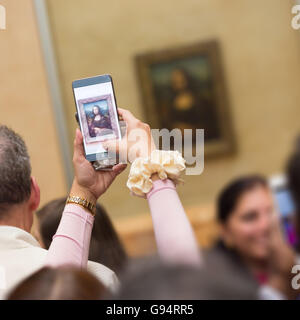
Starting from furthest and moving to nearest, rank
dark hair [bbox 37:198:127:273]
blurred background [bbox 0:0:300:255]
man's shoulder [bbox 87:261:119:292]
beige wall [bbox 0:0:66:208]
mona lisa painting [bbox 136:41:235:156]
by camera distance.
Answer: mona lisa painting [bbox 136:41:235:156] → blurred background [bbox 0:0:300:255] → beige wall [bbox 0:0:66:208] → dark hair [bbox 37:198:127:273] → man's shoulder [bbox 87:261:119:292]

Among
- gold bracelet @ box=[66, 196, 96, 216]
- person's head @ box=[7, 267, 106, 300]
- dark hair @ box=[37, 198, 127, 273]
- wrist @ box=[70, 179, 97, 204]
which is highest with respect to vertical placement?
A: wrist @ box=[70, 179, 97, 204]

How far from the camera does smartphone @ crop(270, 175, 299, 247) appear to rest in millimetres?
736

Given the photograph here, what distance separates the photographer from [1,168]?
1.43 m

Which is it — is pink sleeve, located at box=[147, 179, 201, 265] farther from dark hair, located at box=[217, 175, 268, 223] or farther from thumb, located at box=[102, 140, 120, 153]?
thumb, located at box=[102, 140, 120, 153]

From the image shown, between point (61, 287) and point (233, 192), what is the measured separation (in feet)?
0.87

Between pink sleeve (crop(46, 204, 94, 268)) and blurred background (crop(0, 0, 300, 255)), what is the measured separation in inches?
123

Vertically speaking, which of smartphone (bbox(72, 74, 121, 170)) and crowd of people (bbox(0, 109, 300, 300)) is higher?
smartphone (bbox(72, 74, 121, 170))

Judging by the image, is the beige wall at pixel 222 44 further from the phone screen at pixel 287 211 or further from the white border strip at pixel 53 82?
the phone screen at pixel 287 211

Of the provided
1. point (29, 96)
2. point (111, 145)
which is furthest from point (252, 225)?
point (29, 96)

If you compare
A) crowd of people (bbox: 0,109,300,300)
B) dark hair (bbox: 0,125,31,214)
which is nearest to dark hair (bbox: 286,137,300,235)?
crowd of people (bbox: 0,109,300,300)

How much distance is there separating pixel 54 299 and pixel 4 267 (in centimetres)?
49

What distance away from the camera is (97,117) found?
137 cm

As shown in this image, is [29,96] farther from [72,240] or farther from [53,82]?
[72,240]

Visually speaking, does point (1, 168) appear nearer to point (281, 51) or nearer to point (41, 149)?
point (41, 149)
